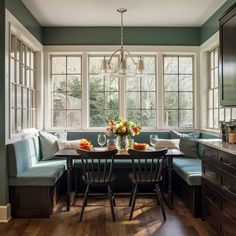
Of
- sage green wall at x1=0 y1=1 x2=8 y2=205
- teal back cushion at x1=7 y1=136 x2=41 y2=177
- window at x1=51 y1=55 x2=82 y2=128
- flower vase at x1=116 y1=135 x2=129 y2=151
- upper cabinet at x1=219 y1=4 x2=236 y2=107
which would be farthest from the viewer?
window at x1=51 y1=55 x2=82 y2=128

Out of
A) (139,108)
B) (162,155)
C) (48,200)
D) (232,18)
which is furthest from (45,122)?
(232,18)

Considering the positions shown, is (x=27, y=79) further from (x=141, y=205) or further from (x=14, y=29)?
(x=141, y=205)

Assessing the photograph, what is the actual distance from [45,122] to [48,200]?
201 cm

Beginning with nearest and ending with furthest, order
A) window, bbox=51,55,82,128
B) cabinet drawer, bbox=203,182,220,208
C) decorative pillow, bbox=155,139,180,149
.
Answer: cabinet drawer, bbox=203,182,220,208 → decorative pillow, bbox=155,139,180,149 → window, bbox=51,55,82,128

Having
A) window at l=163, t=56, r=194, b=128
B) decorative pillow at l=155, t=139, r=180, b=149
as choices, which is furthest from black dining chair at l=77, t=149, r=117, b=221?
window at l=163, t=56, r=194, b=128

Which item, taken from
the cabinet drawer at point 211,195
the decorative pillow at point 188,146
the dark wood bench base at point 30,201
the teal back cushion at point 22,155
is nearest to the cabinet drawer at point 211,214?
the cabinet drawer at point 211,195

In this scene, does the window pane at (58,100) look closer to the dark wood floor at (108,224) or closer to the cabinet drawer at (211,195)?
the dark wood floor at (108,224)

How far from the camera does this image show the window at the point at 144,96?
18.6ft

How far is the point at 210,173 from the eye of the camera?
330cm

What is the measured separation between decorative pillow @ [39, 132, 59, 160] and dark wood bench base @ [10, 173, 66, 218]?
3.54 feet

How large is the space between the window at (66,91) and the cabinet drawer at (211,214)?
9.35 feet

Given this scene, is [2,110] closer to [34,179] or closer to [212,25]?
[34,179]

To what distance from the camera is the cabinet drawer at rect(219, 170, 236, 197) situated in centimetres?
265

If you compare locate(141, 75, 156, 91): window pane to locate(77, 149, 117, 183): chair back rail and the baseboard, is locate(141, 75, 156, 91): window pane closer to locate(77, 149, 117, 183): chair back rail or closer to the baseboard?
locate(77, 149, 117, 183): chair back rail
